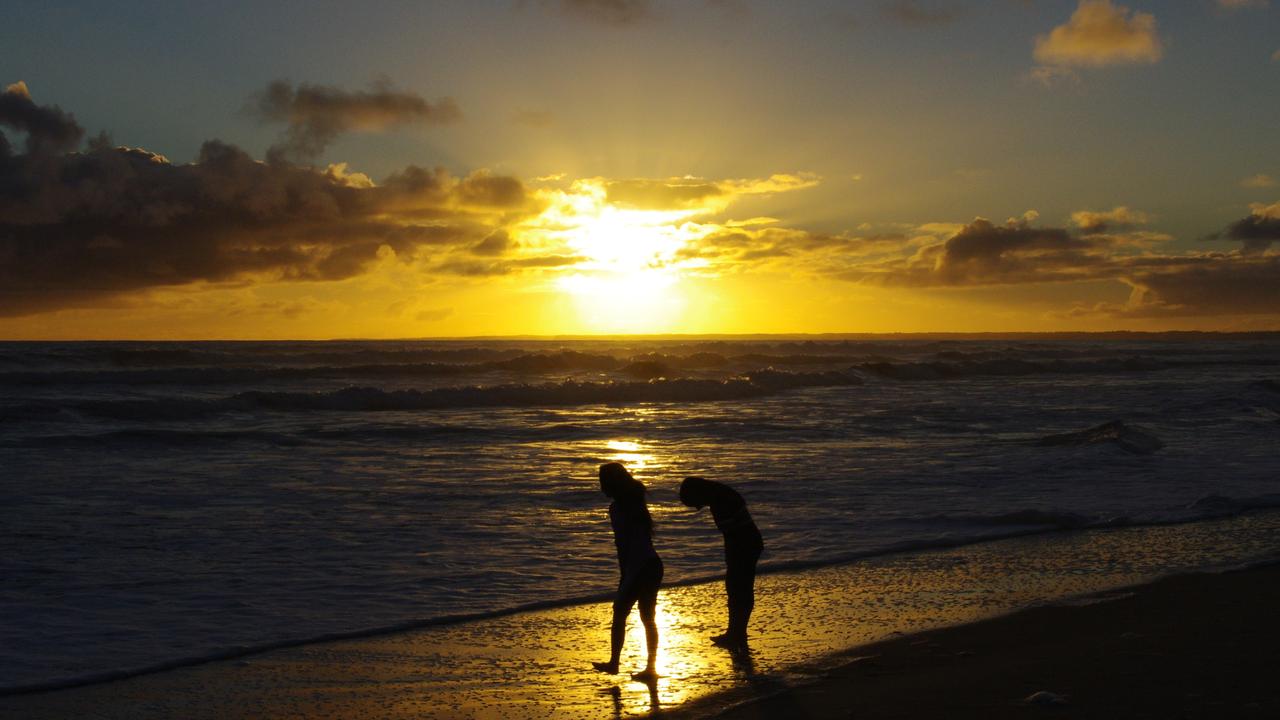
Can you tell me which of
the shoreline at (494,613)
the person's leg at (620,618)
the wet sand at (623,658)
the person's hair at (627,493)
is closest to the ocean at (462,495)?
the shoreline at (494,613)

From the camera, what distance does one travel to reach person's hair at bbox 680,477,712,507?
25.2ft

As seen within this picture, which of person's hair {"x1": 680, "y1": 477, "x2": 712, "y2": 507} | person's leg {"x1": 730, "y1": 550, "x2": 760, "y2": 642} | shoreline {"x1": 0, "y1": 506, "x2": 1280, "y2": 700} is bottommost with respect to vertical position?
shoreline {"x1": 0, "y1": 506, "x2": 1280, "y2": 700}

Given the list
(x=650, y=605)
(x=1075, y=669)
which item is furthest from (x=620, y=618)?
(x=1075, y=669)

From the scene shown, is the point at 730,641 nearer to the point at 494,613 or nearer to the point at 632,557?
the point at 632,557

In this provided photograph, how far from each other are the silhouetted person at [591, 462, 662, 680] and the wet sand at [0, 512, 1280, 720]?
0.27 metres

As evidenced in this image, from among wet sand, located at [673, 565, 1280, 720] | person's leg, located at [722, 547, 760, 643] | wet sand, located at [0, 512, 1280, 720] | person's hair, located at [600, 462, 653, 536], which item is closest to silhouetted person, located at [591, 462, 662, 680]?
person's hair, located at [600, 462, 653, 536]

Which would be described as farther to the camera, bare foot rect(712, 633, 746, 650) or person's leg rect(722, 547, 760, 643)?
person's leg rect(722, 547, 760, 643)

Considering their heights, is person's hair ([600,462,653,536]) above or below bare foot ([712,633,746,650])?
above

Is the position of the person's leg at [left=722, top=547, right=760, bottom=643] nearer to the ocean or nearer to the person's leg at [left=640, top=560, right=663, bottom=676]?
the person's leg at [left=640, top=560, right=663, bottom=676]

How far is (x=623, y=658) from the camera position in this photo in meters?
7.22

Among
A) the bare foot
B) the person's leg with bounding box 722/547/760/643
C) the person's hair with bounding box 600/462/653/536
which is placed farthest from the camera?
the person's leg with bounding box 722/547/760/643

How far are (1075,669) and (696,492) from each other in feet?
8.90

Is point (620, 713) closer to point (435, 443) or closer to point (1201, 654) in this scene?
point (1201, 654)

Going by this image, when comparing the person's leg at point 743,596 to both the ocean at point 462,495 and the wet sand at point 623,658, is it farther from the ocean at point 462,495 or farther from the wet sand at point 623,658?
the ocean at point 462,495
